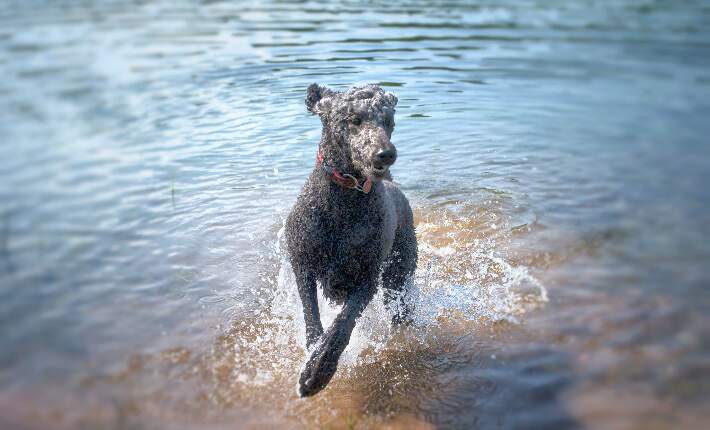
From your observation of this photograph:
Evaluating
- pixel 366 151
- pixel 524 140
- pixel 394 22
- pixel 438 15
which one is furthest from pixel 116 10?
pixel 366 151

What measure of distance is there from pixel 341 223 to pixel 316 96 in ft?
3.86

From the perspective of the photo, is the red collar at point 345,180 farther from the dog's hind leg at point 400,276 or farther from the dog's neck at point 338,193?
the dog's hind leg at point 400,276

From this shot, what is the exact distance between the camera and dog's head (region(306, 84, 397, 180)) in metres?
3.55

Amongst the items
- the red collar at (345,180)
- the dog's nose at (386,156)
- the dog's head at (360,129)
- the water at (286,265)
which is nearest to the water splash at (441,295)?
the water at (286,265)

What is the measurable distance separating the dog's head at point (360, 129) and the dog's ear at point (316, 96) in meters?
0.01

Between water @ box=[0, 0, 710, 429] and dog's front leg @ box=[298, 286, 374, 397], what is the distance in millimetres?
226

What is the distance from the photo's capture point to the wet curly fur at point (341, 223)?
3.73m

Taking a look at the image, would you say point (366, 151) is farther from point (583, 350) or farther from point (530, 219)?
point (530, 219)

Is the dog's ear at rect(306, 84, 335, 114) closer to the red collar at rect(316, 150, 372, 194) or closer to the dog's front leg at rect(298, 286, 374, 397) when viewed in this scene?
the red collar at rect(316, 150, 372, 194)

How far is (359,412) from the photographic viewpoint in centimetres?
379

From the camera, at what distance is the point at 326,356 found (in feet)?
12.3

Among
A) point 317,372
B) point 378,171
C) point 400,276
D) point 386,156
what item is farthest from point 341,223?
point 400,276

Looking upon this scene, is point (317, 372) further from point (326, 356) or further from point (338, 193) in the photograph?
point (338, 193)

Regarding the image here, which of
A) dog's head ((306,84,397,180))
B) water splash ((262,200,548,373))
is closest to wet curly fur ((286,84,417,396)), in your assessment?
dog's head ((306,84,397,180))
